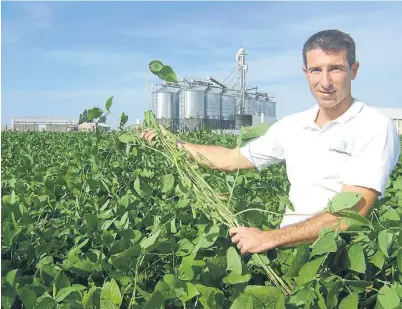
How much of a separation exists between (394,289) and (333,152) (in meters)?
0.72

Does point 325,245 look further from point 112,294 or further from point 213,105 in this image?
point 213,105

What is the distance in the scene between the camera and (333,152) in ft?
6.71

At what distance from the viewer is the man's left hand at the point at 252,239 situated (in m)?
1.58

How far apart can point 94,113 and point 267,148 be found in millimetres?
833

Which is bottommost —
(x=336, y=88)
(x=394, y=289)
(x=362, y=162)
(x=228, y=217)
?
(x=394, y=289)

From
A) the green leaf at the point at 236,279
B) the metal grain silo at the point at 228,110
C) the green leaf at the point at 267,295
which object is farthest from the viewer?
the metal grain silo at the point at 228,110

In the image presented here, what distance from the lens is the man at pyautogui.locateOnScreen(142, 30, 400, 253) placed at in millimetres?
Answer: 1865

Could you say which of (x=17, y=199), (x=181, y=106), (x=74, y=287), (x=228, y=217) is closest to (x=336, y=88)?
(x=228, y=217)

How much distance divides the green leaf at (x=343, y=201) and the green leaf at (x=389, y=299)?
25cm

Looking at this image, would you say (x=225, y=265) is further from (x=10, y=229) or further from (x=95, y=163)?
(x=95, y=163)

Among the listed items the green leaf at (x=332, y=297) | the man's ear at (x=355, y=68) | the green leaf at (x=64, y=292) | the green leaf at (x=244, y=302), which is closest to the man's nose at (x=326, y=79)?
the man's ear at (x=355, y=68)

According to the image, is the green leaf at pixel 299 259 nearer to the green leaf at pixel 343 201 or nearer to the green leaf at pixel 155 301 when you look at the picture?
the green leaf at pixel 343 201

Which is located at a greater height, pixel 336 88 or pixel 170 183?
pixel 336 88

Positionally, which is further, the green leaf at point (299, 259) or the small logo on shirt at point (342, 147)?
the small logo on shirt at point (342, 147)
